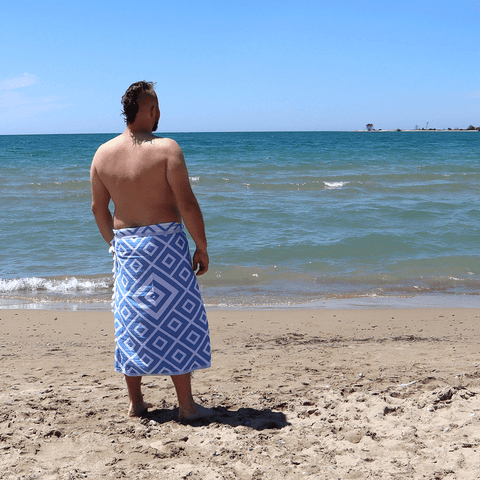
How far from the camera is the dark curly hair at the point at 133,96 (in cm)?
245

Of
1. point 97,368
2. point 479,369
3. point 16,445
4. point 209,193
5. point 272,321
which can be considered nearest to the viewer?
point 16,445

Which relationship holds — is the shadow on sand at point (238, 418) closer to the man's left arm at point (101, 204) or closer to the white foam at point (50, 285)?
the man's left arm at point (101, 204)

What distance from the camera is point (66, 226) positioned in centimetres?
955

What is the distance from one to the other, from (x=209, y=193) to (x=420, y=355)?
10833mm

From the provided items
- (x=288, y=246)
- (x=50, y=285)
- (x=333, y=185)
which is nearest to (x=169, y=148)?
(x=50, y=285)

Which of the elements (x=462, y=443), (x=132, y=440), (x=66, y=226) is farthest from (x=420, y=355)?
(x=66, y=226)

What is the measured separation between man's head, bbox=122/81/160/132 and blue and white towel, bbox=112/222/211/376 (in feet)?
1.91

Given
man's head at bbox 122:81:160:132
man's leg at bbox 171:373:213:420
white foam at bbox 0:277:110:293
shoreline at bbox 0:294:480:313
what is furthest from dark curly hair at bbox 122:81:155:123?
white foam at bbox 0:277:110:293

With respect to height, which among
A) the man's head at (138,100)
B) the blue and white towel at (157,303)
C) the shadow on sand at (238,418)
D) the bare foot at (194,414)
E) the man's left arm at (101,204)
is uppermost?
the man's head at (138,100)

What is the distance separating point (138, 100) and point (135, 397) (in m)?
1.61

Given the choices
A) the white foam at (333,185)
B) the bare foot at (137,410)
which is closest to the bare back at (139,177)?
the bare foot at (137,410)

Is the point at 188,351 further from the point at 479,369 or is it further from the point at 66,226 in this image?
the point at 66,226

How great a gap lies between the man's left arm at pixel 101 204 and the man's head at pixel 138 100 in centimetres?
33

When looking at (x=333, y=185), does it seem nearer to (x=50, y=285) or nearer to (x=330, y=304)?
(x=330, y=304)
